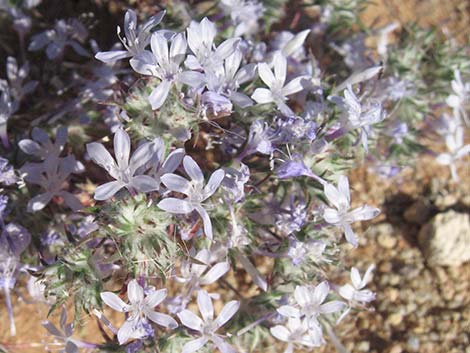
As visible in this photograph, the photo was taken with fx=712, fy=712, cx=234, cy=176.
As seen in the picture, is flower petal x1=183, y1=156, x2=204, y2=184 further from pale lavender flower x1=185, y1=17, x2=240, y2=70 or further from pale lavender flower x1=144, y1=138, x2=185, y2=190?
pale lavender flower x1=185, y1=17, x2=240, y2=70

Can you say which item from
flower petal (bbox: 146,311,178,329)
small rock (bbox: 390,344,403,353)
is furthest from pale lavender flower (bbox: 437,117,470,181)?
flower petal (bbox: 146,311,178,329)

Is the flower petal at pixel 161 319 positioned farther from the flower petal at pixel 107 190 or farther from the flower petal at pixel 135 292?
the flower petal at pixel 107 190

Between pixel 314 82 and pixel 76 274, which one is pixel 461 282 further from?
pixel 76 274

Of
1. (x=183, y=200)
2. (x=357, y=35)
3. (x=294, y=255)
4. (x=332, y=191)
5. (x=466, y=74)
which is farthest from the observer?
(x=357, y=35)

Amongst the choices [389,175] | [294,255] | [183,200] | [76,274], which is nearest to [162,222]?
[183,200]

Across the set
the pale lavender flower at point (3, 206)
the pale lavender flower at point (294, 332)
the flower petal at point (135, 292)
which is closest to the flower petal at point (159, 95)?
the flower petal at point (135, 292)
